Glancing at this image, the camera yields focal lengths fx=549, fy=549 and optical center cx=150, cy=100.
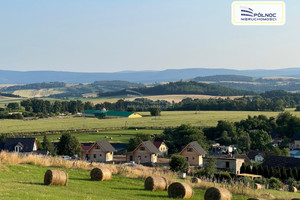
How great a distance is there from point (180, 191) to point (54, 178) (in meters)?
4.34

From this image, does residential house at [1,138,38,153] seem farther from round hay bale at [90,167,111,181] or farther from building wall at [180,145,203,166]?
round hay bale at [90,167,111,181]

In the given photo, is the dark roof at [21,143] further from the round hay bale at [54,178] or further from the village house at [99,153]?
the round hay bale at [54,178]

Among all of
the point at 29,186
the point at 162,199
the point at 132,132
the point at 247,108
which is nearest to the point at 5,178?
the point at 29,186

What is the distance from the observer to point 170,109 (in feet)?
451

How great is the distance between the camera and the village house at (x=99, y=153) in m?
54.4

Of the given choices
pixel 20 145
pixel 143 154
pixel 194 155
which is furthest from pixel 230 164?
pixel 20 145

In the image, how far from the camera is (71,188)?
18.8m

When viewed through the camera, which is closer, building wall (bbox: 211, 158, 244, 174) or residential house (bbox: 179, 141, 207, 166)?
building wall (bbox: 211, 158, 244, 174)

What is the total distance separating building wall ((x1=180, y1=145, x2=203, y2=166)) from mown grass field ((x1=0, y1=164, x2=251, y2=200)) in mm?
30423

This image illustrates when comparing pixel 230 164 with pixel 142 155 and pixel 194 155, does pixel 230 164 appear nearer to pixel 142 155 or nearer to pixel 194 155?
pixel 194 155

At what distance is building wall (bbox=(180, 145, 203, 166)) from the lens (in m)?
53.2

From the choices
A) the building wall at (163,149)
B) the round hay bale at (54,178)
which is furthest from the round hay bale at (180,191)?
the building wall at (163,149)

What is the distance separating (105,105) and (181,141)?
8003 cm

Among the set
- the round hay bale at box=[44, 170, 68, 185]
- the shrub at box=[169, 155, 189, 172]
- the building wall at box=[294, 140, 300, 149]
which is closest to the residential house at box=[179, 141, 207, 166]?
the shrub at box=[169, 155, 189, 172]
